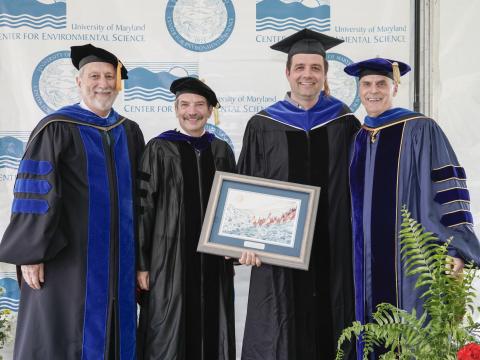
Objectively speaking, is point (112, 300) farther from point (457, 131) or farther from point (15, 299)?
point (457, 131)

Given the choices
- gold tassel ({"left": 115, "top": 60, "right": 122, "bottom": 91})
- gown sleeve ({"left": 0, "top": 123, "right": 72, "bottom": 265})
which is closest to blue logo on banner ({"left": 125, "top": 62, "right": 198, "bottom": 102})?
gold tassel ({"left": 115, "top": 60, "right": 122, "bottom": 91})

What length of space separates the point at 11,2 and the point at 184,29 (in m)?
1.36

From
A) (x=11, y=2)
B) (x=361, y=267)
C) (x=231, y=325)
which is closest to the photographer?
(x=361, y=267)

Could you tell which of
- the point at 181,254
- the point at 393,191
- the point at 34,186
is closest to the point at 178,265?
the point at 181,254

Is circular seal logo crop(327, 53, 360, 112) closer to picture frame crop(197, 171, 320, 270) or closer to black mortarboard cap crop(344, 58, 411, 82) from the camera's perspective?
black mortarboard cap crop(344, 58, 411, 82)

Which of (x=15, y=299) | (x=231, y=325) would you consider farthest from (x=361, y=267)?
(x=15, y=299)

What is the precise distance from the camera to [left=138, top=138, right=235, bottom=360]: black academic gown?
3381 mm

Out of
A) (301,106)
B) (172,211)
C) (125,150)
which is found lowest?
(172,211)

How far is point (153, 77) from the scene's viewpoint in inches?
180

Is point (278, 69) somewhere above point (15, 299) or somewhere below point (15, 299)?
above

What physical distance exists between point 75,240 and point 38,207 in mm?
293

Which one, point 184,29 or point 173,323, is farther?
point 184,29

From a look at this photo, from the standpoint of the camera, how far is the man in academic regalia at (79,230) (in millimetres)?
3166

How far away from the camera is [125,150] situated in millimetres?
3439
